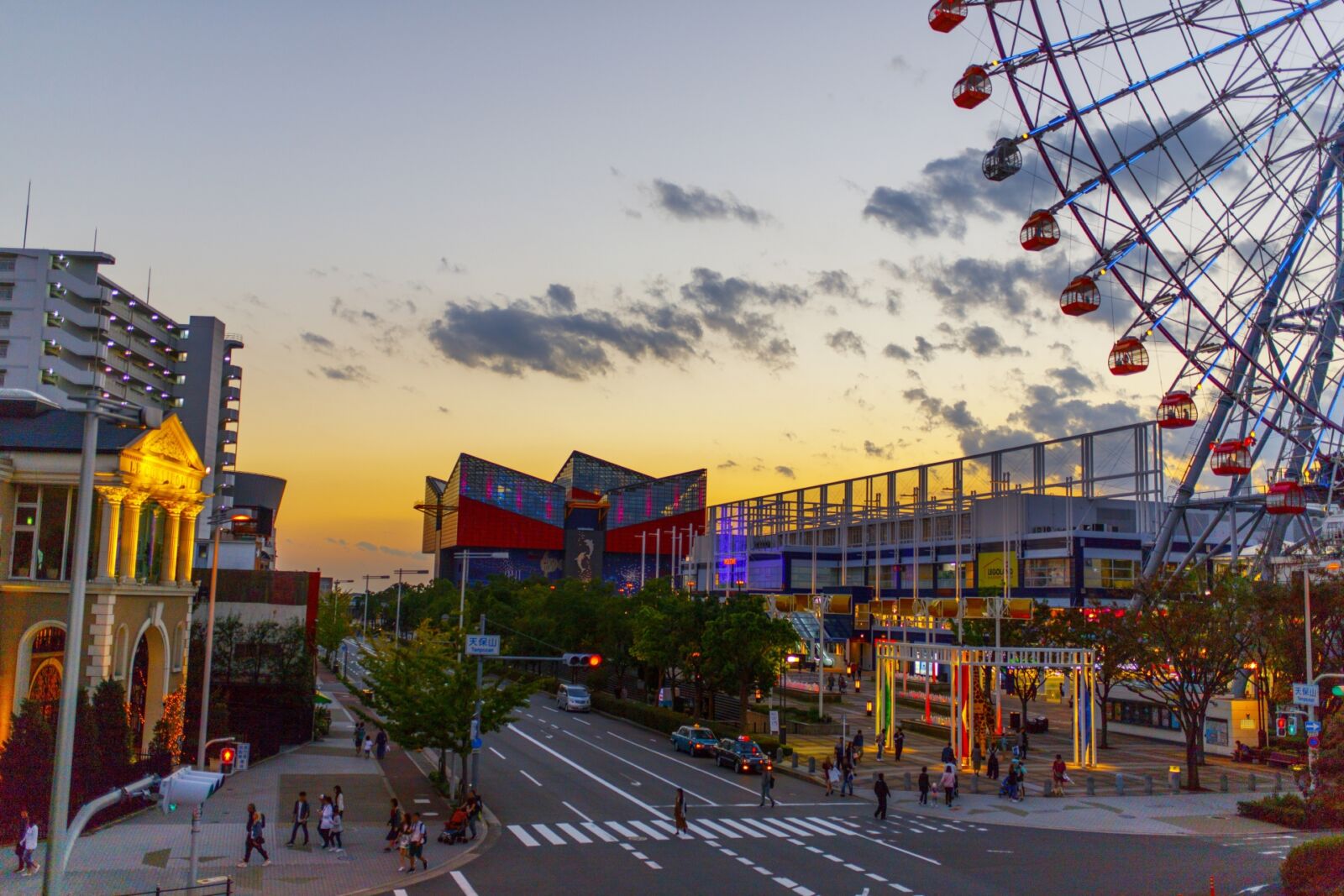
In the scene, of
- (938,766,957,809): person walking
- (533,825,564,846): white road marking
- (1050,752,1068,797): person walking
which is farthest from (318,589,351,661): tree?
(1050,752,1068,797): person walking

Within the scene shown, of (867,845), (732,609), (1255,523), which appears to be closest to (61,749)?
(867,845)

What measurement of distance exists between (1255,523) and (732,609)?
38.1 metres

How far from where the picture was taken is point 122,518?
40.6 m

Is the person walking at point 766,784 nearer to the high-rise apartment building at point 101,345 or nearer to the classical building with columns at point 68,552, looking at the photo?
the classical building with columns at point 68,552

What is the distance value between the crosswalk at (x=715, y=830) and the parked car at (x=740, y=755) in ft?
34.8

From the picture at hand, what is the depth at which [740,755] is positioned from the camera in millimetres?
48312

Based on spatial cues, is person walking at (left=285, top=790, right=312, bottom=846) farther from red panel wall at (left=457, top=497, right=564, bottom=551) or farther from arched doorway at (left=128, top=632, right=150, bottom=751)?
red panel wall at (left=457, top=497, right=564, bottom=551)

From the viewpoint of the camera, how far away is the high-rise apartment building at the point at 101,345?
107 meters

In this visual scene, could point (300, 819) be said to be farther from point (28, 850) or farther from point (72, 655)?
point (72, 655)

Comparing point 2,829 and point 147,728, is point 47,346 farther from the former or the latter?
point 2,829

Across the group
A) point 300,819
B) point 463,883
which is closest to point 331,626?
point 300,819

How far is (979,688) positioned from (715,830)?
1073 inches

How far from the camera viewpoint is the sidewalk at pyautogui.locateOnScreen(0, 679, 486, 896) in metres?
27.1

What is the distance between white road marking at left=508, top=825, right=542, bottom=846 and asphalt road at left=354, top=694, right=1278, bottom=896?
Answer: 0.25ft
